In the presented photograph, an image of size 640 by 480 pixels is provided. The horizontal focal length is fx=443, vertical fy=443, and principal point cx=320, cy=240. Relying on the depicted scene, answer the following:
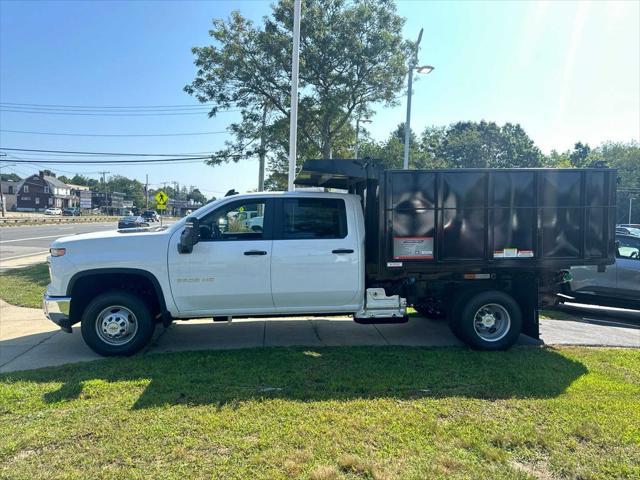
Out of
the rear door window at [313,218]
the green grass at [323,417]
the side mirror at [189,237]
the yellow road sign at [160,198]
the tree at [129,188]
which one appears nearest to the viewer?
the green grass at [323,417]

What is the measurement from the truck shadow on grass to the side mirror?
131 centimetres

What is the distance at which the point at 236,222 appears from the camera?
18.0ft

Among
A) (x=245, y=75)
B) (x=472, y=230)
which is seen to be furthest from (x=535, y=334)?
(x=245, y=75)

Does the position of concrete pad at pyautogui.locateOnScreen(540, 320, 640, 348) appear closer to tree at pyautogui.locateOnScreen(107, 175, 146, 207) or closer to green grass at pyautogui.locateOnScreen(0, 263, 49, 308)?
green grass at pyautogui.locateOnScreen(0, 263, 49, 308)

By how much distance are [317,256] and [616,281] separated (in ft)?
20.7

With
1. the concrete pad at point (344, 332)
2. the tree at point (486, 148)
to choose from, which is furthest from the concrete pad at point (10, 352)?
the tree at point (486, 148)

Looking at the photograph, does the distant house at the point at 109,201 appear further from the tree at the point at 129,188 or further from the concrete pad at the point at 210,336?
the concrete pad at the point at 210,336

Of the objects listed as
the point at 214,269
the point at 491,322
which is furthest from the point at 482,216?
the point at 214,269

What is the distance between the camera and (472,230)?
216 inches

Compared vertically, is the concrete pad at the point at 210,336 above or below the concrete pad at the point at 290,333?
below

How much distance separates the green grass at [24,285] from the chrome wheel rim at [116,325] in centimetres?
426

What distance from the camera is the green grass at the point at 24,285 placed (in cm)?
901

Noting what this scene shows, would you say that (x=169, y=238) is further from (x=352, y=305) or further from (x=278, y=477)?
(x=278, y=477)

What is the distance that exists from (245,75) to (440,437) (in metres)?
14.0
